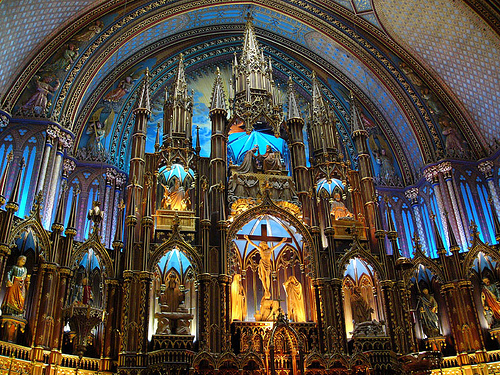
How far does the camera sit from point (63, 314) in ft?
50.4

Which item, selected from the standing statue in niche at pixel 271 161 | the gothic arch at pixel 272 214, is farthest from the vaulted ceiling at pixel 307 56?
the gothic arch at pixel 272 214

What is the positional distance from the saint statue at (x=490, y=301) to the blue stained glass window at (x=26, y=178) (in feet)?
51.0

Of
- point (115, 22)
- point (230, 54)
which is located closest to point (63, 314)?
point (115, 22)

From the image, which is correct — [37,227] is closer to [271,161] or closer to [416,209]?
[271,161]

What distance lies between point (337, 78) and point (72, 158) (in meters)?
13.0

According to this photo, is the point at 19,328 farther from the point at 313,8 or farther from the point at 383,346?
the point at 313,8

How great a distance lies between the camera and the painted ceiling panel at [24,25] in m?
17.3

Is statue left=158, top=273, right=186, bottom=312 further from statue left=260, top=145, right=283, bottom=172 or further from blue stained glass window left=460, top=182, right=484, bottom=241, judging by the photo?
blue stained glass window left=460, top=182, right=484, bottom=241

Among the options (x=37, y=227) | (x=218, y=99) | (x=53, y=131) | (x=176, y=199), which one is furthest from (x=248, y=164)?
(x=37, y=227)

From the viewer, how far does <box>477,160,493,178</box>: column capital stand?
21.2m

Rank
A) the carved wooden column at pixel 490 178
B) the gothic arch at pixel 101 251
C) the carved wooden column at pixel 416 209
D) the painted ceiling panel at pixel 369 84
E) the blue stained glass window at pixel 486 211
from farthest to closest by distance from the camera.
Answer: the painted ceiling panel at pixel 369 84
the carved wooden column at pixel 416 209
the carved wooden column at pixel 490 178
the blue stained glass window at pixel 486 211
the gothic arch at pixel 101 251

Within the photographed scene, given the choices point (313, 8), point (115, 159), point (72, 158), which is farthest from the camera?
point (313, 8)

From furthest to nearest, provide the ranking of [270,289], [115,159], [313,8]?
1. [313,8]
2. [115,159]
3. [270,289]

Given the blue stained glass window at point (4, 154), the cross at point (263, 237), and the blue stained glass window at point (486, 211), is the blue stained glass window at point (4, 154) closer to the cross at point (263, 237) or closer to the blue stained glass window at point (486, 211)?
the cross at point (263, 237)
